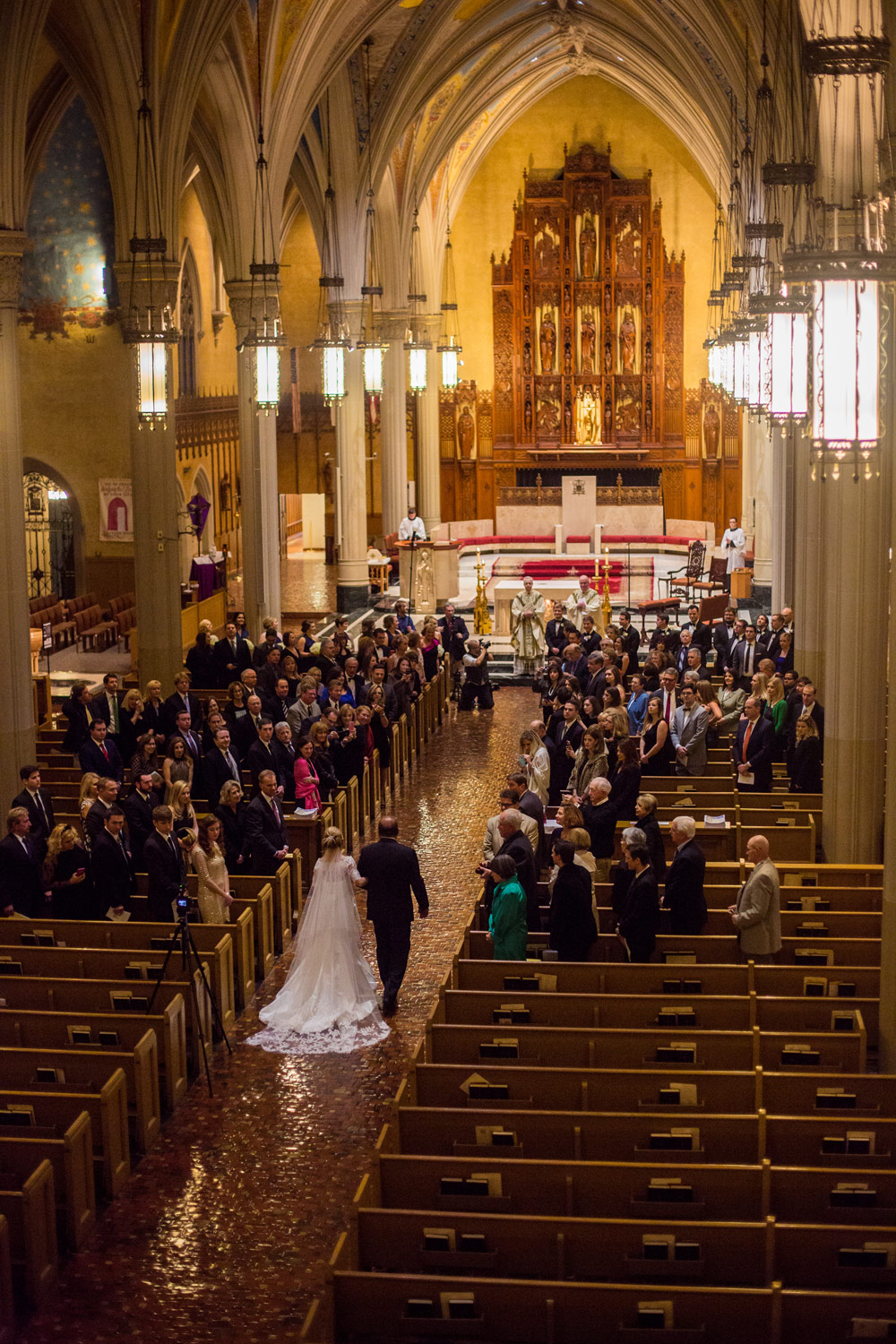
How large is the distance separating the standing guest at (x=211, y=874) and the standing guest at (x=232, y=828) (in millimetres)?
826

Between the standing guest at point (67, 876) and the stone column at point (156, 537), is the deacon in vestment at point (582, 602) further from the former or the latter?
the standing guest at point (67, 876)

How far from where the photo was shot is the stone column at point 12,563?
1464 cm

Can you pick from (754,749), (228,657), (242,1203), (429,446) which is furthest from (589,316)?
(242,1203)

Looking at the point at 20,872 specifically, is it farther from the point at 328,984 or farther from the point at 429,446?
the point at 429,446

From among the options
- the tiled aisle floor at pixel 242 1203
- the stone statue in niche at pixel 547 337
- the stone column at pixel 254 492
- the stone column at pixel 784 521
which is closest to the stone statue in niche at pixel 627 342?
the stone statue in niche at pixel 547 337

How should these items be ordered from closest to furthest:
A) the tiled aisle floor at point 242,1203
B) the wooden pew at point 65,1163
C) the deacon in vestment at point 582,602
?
the tiled aisle floor at point 242,1203 → the wooden pew at point 65,1163 → the deacon in vestment at point 582,602

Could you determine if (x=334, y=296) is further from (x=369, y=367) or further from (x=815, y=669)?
(x=815, y=669)

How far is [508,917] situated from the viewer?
9.94m

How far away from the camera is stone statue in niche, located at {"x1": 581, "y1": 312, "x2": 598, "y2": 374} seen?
39969mm

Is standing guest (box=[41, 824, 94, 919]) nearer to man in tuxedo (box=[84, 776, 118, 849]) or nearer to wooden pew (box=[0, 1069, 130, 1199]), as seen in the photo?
man in tuxedo (box=[84, 776, 118, 849])

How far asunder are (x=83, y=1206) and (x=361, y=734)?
7.79 m

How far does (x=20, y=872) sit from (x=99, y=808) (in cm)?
84

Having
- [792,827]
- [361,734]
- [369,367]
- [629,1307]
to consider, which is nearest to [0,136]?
[361,734]

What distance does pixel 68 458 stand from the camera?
2647cm
